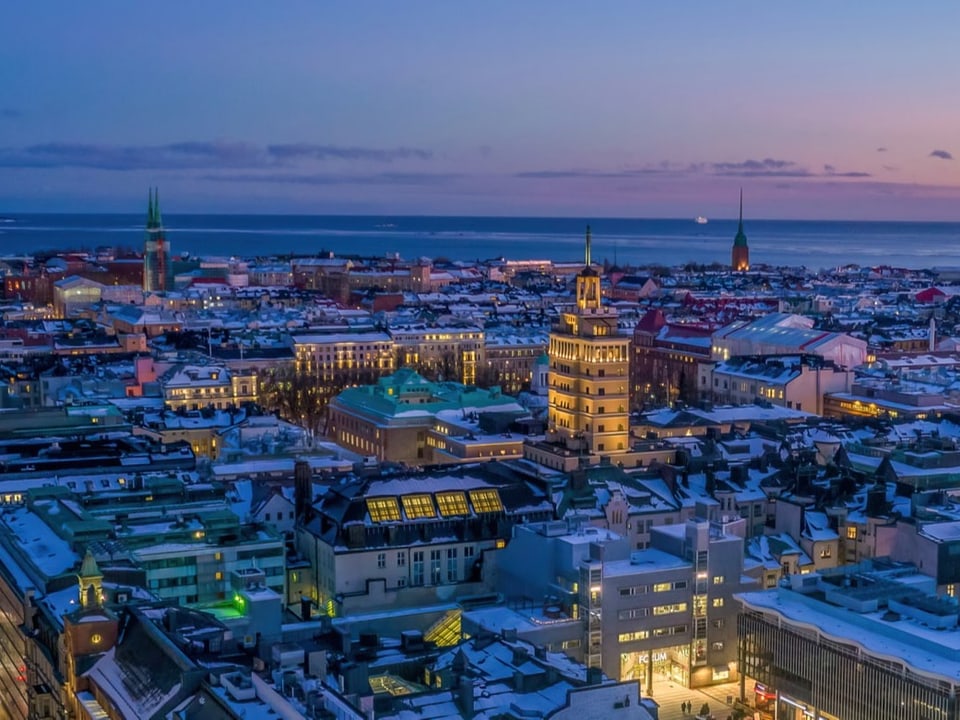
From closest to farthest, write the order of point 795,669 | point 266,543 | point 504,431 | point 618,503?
point 795,669
point 266,543
point 618,503
point 504,431

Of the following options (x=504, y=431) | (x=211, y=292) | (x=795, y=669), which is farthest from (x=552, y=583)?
(x=211, y=292)

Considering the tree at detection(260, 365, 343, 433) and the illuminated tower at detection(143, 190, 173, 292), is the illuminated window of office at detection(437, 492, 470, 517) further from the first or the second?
the illuminated tower at detection(143, 190, 173, 292)

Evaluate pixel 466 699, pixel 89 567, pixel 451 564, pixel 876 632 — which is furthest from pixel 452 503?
pixel 466 699

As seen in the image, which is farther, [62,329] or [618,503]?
[62,329]

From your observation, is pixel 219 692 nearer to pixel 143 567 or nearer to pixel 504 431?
pixel 143 567

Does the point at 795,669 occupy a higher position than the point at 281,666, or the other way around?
the point at 281,666

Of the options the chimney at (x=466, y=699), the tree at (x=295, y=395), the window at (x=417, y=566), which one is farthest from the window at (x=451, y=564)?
the tree at (x=295, y=395)

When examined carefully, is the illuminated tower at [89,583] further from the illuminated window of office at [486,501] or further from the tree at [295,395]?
the tree at [295,395]
